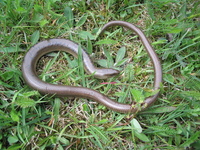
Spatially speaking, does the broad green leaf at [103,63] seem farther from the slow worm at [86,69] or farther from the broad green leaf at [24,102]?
the broad green leaf at [24,102]

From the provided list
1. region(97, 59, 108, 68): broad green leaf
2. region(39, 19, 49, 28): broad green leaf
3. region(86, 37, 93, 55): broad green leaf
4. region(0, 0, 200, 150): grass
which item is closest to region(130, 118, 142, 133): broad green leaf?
region(0, 0, 200, 150): grass

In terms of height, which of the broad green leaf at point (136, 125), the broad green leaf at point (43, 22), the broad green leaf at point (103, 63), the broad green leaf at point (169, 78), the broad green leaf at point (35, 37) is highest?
the broad green leaf at point (43, 22)

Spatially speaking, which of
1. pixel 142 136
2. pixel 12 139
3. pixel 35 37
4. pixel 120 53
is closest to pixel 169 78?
pixel 120 53

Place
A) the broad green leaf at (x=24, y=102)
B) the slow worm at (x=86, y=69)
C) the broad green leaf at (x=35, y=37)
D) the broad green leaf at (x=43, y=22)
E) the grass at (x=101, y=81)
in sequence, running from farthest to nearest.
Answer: the broad green leaf at (x=35, y=37) → the broad green leaf at (x=43, y=22) → the slow worm at (x=86, y=69) → the grass at (x=101, y=81) → the broad green leaf at (x=24, y=102)

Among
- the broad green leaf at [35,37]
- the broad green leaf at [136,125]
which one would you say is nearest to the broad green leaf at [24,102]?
the broad green leaf at [35,37]

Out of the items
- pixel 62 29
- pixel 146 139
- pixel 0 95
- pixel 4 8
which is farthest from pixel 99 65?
pixel 4 8

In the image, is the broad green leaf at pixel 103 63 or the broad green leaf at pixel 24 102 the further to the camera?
the broad green leaf at pixel 103 63

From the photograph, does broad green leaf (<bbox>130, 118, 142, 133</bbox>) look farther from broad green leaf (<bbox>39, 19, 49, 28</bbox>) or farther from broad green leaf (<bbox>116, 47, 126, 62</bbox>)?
broad green leaf (<bbox>39, 19, 49, 28</bbox>)
